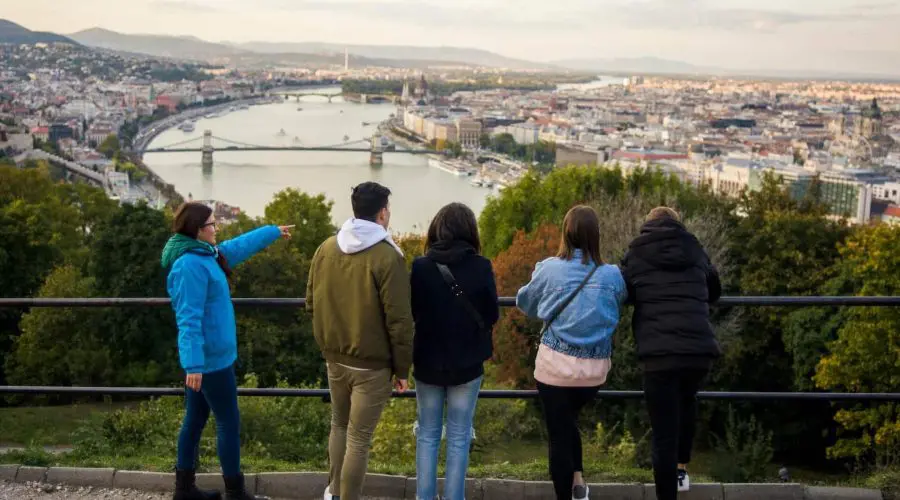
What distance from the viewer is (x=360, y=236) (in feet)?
9.07

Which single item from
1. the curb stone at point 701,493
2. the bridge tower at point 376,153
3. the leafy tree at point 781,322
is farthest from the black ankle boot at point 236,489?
the bridge tower at point 376,153

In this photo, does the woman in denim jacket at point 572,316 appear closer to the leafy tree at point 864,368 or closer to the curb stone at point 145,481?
the curb stone at point 145,481

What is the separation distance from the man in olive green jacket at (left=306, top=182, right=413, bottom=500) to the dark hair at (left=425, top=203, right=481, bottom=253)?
128mm

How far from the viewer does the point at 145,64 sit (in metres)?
148

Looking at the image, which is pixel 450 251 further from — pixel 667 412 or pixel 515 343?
pixel 515 343

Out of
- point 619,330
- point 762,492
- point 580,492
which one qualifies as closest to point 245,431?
point 580,492

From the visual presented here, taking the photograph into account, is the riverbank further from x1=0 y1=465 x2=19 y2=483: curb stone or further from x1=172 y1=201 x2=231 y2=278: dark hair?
x1=172 y1=201 x2=231 y2=278: dark hair

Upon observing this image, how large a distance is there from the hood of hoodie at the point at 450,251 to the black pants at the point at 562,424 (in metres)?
0.45

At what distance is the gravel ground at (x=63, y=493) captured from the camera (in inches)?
125

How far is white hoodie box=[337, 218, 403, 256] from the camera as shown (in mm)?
2760

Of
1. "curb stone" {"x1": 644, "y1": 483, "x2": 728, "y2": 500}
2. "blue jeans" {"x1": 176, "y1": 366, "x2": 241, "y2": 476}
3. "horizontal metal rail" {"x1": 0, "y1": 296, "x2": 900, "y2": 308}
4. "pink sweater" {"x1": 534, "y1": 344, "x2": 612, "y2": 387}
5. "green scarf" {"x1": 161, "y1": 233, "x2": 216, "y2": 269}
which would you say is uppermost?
"green scarf" {"x1": 161, "y1": 233, "x2": 216, "y2": 269}

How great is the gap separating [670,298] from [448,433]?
0.75 m

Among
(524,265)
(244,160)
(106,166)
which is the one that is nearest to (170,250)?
(524,265)

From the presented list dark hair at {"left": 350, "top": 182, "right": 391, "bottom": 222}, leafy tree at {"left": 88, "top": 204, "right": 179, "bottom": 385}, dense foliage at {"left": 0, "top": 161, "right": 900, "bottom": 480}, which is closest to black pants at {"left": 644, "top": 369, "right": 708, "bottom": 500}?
dark hair at {"left": 350, "top": 182, "right": 391, "bottom": 222}
